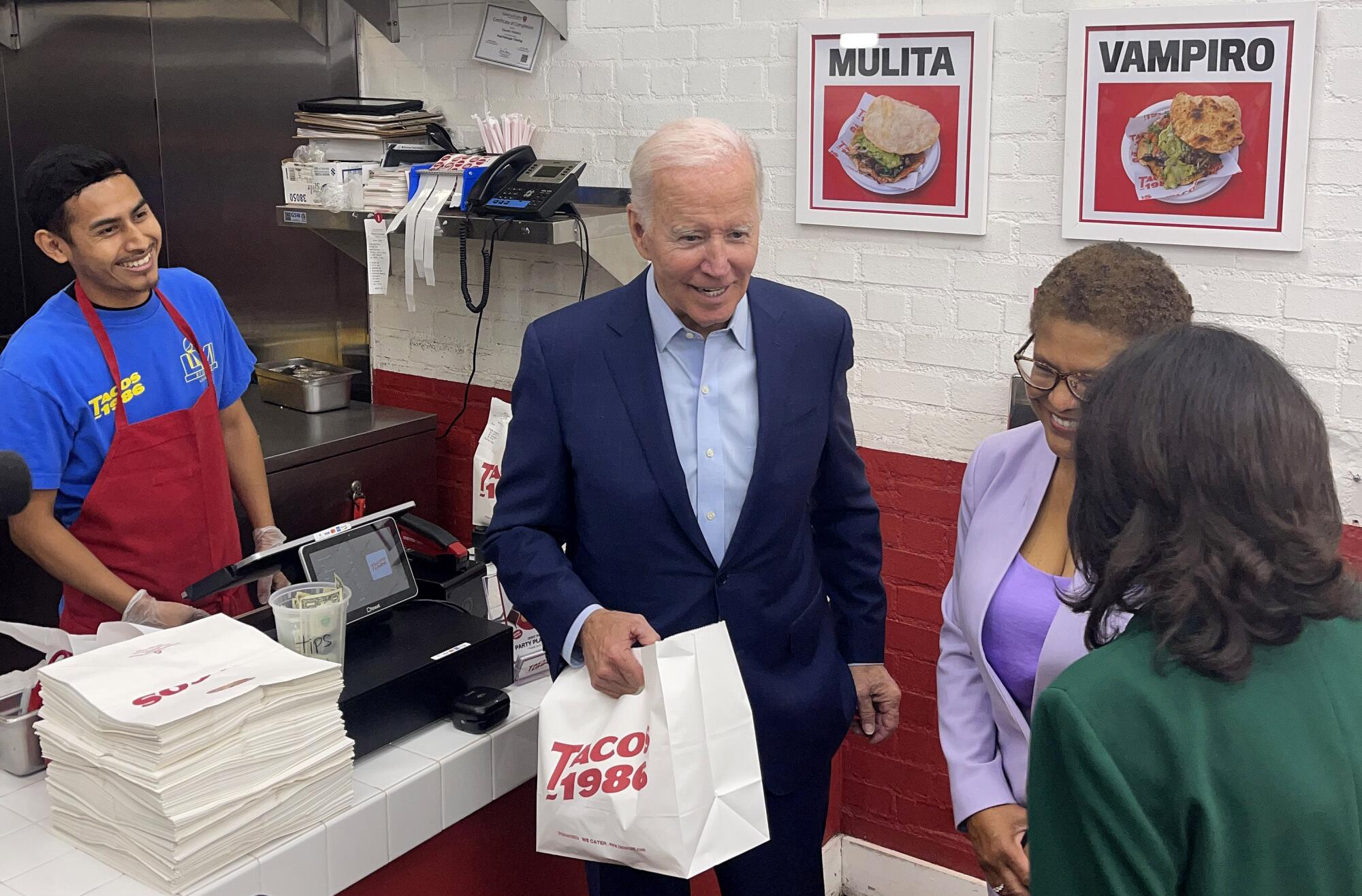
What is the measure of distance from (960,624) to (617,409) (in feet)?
1.85

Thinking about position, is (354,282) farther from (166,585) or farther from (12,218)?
(166,585)

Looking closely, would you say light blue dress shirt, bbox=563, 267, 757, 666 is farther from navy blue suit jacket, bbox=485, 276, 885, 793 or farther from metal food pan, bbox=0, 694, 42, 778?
metal food pan, bbox=0, 694, 42, 778

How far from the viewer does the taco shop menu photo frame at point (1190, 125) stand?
88.0 inches

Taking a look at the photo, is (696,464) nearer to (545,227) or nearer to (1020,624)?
(1020,624)

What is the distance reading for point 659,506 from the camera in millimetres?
1740

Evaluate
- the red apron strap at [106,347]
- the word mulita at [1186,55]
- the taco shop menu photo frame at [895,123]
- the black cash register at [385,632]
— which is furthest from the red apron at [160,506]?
the word mulita at [1186,55]

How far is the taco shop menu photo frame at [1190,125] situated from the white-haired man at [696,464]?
0.88 metres

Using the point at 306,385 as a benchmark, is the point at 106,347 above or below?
above

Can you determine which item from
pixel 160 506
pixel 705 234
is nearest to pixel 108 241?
pixel 160 506

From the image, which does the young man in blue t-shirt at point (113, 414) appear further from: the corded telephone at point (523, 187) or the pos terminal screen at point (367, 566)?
the corded telephone at point (523, 187)

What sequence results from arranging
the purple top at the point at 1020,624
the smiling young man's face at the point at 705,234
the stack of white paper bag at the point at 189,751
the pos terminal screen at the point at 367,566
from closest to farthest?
1. the stack of white paper bag at the point at 189,751
2. the purple top at the point at 1020,624
3. the smiling young man's face at the point at 705,234
4. the pos terminal screen at the point at 367,566

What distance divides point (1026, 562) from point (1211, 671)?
685mm

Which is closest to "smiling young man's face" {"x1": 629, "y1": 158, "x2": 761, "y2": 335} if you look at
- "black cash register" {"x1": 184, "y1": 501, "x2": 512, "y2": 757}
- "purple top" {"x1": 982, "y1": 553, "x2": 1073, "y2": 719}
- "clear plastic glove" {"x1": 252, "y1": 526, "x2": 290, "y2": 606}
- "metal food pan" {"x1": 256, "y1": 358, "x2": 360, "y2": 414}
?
"purple top" {"x1": 982, "y1": 553, "x2": 1073, "y2": 719}

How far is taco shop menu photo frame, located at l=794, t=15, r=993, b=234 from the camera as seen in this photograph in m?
2.58
